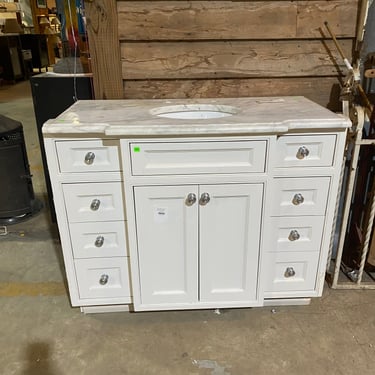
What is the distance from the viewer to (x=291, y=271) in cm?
156

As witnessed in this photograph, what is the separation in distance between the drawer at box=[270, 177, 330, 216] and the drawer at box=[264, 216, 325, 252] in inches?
1.1

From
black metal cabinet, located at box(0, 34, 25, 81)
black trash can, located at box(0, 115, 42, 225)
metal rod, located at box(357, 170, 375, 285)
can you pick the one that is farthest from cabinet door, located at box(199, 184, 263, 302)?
black metal cabinet, located at box(0, 34, 25, 81)

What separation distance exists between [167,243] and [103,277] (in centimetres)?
32

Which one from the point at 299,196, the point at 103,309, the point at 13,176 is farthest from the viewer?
the point at 13,176

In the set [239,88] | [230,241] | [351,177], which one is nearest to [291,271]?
[230,241]

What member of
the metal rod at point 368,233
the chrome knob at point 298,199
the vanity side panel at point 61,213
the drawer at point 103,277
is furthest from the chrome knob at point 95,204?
the metal rod at point 368,233

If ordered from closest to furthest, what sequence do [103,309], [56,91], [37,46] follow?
[103,309] < [56,91] < [37,46]

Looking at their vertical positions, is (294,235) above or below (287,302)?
above

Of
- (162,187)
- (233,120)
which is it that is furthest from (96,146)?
(233,120)

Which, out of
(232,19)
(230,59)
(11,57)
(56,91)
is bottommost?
(11,57)

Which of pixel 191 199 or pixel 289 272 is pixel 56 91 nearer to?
pixel 191 199

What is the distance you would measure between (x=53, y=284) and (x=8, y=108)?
440 cm

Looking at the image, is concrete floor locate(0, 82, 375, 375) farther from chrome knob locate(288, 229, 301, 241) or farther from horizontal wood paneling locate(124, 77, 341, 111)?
horizontal wood paneling locate(124, 77, 341, 111)

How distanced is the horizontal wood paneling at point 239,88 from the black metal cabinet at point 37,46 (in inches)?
307
